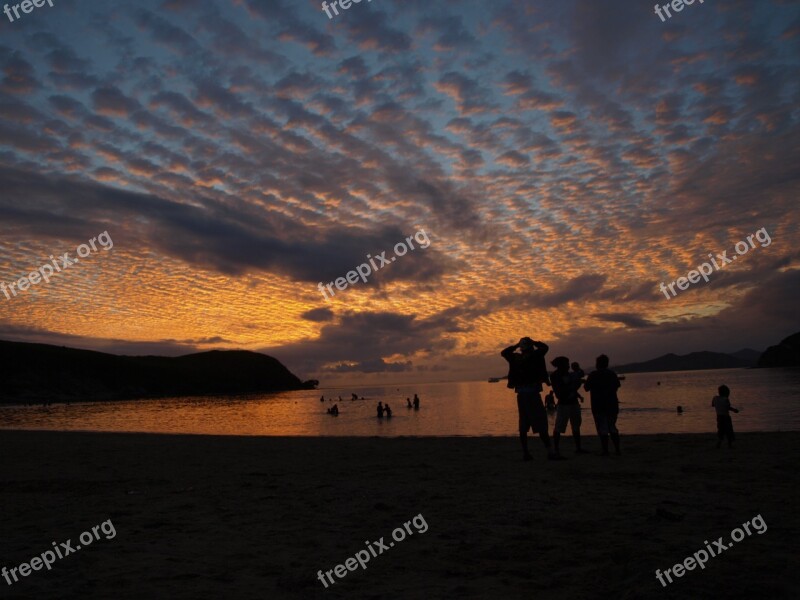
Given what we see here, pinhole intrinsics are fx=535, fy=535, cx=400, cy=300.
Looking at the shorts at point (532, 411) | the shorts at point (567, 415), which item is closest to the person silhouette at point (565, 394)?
the shorts at point (567, 415)

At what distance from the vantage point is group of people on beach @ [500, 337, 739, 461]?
40.2 ft

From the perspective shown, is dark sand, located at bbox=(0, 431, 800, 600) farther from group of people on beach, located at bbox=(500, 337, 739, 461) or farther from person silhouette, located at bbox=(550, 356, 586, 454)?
person silhouette, located at bbox=(550, 356, 586, 454)

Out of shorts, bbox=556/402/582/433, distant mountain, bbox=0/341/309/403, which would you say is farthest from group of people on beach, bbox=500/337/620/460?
distant mountain, bbox=0/341/309/403

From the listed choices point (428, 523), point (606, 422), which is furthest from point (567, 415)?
point (428, 523)

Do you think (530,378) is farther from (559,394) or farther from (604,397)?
(604,397)

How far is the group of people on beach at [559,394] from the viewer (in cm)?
1227

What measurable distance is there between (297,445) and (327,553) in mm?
15418

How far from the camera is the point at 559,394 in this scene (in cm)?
1377

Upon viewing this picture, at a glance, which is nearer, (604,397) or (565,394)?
(604,397)

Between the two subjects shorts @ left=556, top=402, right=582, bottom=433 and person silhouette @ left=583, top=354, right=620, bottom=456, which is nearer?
person silhouette @ left=583, top=354, right=620, bottom=456

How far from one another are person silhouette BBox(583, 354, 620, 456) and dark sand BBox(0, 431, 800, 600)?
2.51 feet

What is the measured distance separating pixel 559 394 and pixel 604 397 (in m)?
1.09

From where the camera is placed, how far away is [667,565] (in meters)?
5.01

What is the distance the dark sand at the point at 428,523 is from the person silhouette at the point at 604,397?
0.76 m
